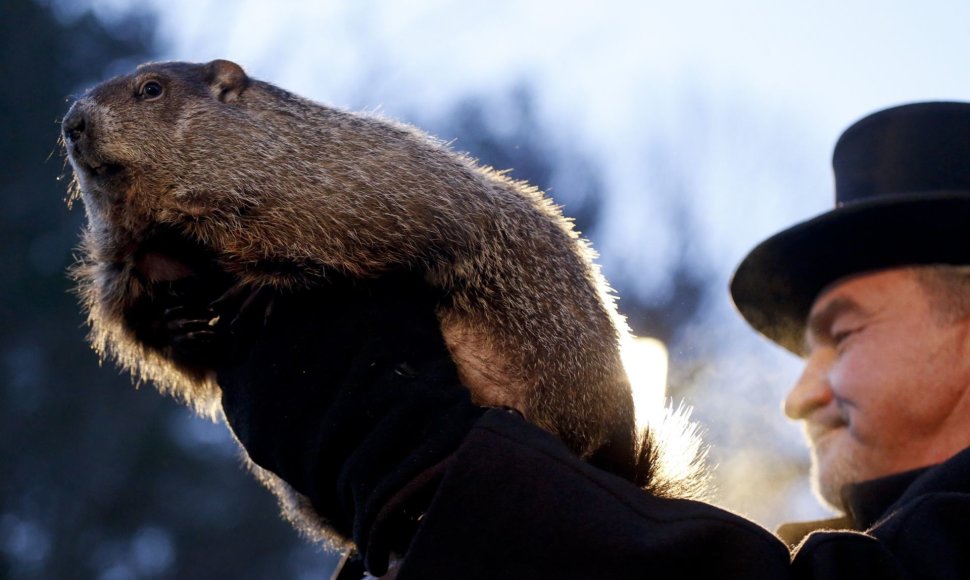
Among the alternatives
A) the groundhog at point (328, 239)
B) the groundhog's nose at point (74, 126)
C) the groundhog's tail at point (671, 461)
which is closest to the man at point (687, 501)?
the groundhog at point (328, 239)

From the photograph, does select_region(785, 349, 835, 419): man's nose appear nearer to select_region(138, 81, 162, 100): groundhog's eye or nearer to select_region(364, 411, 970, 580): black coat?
select_region(364, 411, 970, 580): black coat

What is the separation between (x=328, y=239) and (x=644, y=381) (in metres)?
0.94

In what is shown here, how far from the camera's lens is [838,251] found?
10.4ft

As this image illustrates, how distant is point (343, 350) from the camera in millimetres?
2131

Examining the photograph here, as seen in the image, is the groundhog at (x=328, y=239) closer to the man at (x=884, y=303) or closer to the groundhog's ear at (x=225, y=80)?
the groundhog's ear at (x=225, y=80)

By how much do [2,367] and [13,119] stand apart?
3610mm

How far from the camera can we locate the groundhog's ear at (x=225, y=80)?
3070 millimetres

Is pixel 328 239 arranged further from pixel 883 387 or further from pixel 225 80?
pixel 883 387

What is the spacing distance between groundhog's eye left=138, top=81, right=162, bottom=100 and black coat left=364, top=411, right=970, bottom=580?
6.07 feet

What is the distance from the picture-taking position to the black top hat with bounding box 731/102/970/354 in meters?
2.92

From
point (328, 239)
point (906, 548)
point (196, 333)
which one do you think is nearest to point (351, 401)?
point (196, 333)

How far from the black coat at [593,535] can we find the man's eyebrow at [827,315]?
1.59 m

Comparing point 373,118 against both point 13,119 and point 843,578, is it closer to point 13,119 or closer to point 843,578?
point 843,578

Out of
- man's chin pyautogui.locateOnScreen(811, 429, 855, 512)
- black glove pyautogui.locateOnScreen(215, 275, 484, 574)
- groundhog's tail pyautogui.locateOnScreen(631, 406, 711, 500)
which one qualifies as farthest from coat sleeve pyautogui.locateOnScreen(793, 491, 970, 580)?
man's chin pyautogui.locateOnScreen(811, 429, 855, 512)
